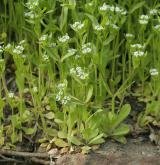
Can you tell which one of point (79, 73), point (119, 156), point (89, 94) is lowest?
point (119, 156)

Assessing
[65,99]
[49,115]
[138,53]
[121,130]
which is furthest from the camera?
[49,115]

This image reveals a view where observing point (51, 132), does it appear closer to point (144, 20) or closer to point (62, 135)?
point (62, 135)

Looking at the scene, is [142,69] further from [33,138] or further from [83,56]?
[33,138]

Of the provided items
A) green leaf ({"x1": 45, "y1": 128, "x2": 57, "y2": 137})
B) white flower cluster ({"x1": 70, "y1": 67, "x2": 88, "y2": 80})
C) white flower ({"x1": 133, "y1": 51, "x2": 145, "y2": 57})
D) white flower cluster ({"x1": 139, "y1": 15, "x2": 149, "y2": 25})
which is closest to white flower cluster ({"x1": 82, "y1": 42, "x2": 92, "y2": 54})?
white flower cluster ({"x1": 70, "y1": 67, "x2": 88, "y2": 80})

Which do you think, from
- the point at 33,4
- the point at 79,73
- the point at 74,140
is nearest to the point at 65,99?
the point at 79,73

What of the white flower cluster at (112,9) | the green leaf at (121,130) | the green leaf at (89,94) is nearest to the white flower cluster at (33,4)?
the white flower cluster at (112,9)

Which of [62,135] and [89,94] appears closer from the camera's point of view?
[89,94]

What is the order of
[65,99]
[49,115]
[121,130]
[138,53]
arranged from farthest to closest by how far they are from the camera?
[49,115]
[121,130]
[138,53]
[65,99]
